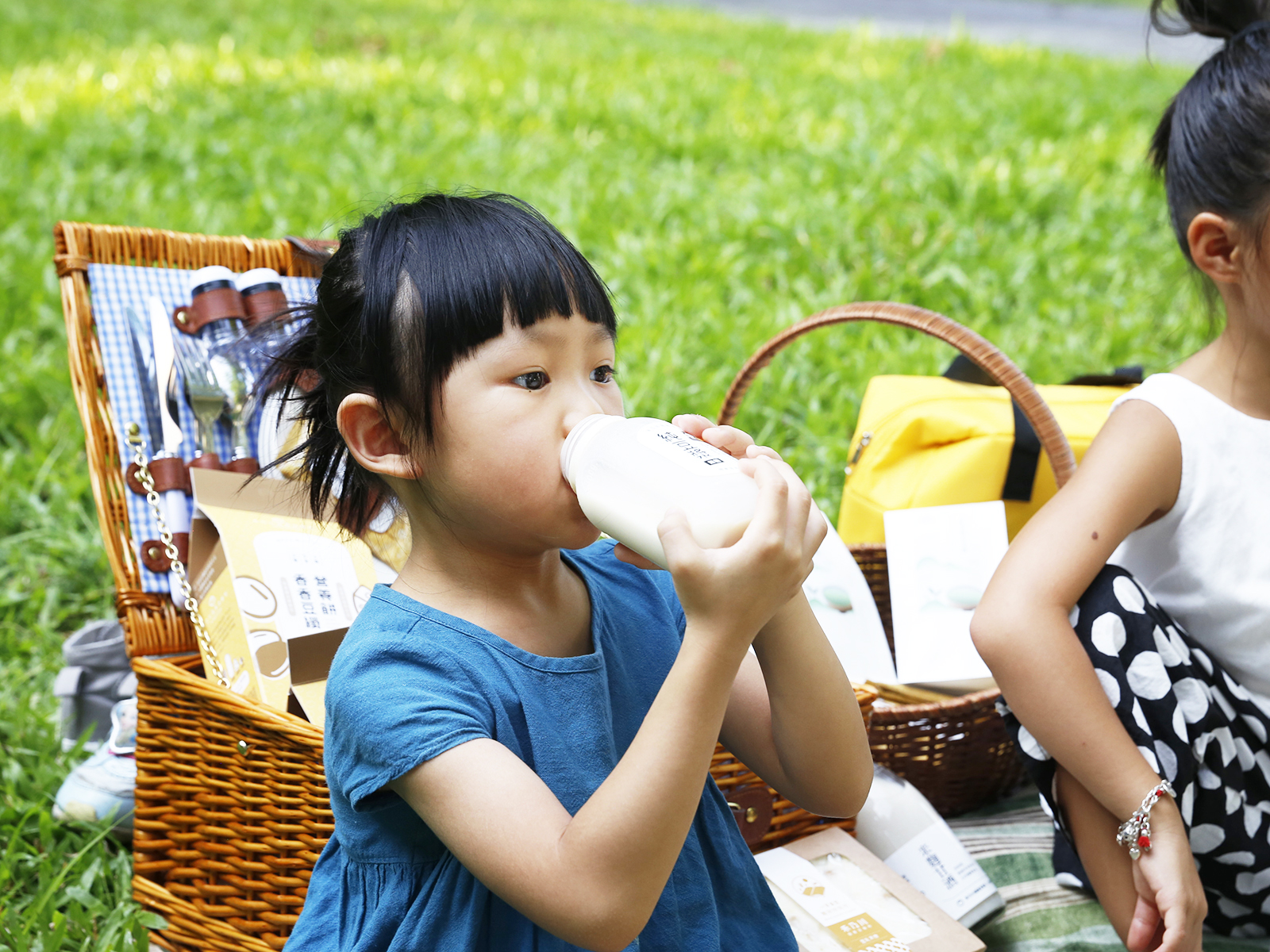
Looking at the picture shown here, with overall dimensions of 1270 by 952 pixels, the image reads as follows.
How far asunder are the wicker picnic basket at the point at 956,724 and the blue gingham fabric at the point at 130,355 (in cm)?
86

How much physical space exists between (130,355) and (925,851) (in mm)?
1412

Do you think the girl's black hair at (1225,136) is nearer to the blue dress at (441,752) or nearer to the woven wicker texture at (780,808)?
the woven wicker texture at (780,808)

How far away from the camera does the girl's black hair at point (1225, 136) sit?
141 cm

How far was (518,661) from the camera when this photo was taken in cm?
98

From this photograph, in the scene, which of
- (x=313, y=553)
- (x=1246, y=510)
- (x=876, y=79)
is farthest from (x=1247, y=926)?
(x=876, y=79)

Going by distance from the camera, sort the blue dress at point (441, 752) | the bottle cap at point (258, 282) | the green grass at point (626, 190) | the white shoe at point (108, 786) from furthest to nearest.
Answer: the green grass at point (626, 190)
the bottle cap at point (258, 282)
the white shoe at point (108, 786)
the blue dress at point (441, 752)

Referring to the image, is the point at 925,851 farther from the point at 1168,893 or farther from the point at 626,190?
the point at 626,190

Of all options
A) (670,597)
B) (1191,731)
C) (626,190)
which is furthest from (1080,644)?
(626,190)

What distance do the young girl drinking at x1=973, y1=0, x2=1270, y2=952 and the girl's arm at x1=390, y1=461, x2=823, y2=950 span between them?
64 centimetres

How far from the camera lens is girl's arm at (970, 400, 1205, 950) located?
4.32 feet

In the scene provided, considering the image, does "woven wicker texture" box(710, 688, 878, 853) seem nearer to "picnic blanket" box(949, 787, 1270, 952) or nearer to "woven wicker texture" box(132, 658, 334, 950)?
"picnic blanket" box(949, 787, 1270, 952)

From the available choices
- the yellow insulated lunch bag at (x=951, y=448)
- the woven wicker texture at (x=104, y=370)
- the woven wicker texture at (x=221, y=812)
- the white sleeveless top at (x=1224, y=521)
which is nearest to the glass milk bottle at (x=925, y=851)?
the white sleeveless top at (x=1224, y=521)

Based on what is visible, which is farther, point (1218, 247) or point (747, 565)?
point (1218, 247)

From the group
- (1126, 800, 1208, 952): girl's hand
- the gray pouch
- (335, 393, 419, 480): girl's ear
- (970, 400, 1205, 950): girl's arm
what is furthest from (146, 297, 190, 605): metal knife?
(1126, 800, 1208, 952): girl's hand
